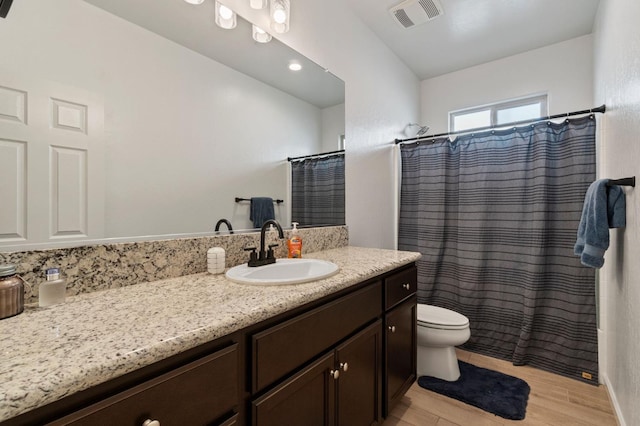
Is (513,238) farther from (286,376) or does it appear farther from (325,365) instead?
(286,376)

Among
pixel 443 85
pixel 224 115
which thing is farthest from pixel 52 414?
pixel 443 85

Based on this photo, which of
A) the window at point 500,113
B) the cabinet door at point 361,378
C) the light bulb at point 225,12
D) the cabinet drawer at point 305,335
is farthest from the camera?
the window at point 500,113

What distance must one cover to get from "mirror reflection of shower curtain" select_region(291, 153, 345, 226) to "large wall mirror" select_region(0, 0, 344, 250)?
0.12 meters

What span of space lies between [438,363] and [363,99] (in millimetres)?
1928

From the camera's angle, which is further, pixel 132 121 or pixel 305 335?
pixel 132 121

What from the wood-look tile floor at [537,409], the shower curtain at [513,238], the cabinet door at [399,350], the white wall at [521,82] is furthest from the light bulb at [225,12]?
the white wall at [521,82]

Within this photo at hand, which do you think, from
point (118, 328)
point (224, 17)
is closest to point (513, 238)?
point (224, 17)

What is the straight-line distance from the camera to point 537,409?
1.63m

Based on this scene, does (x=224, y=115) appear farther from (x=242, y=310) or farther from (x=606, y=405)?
(x=606, y=405)

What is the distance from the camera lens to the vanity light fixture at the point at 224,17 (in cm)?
131

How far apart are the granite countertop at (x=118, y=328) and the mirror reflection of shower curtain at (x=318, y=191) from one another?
0.74 m

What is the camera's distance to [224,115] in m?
1.35

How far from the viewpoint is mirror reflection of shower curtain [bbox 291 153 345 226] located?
1.74 metres

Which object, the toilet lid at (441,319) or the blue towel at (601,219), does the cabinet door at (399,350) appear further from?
the blue towel at (601,219)
